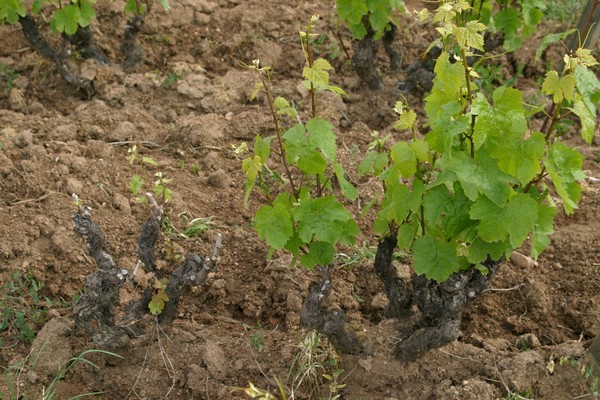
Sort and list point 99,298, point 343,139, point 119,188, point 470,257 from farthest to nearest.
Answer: point 343,139 < point 119,188 < point 99,298 < point 470,257

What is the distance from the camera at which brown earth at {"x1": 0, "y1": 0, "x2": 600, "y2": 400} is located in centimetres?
311

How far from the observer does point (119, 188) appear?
3.97m

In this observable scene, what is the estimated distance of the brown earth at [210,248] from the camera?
10.2ft

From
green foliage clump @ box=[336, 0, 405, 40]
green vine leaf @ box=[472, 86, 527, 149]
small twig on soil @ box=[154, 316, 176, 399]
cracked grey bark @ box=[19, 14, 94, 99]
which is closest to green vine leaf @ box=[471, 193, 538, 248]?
green vine leaf @ box=[472, 86, 527, 149]

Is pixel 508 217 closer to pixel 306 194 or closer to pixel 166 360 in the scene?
pixel 306 194

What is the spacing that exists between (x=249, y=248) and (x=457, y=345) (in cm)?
114

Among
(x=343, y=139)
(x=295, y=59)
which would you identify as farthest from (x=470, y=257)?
(x=295, y=59)

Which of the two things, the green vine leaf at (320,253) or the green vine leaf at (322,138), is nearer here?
the green vine leaf at (322,138)

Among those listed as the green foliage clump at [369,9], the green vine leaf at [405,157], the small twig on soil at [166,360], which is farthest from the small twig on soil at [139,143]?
the green vine leaf at [405,157]

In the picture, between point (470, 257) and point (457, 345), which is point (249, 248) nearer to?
point (457, 345)

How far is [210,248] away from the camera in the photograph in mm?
3701

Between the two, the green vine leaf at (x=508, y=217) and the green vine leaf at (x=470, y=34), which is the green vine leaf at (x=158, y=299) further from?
the green vine leaf at (x=470, y=34)

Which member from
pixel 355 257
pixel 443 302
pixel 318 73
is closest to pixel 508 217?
pixel 443 302

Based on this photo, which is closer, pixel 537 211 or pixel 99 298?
pixel 537 211
